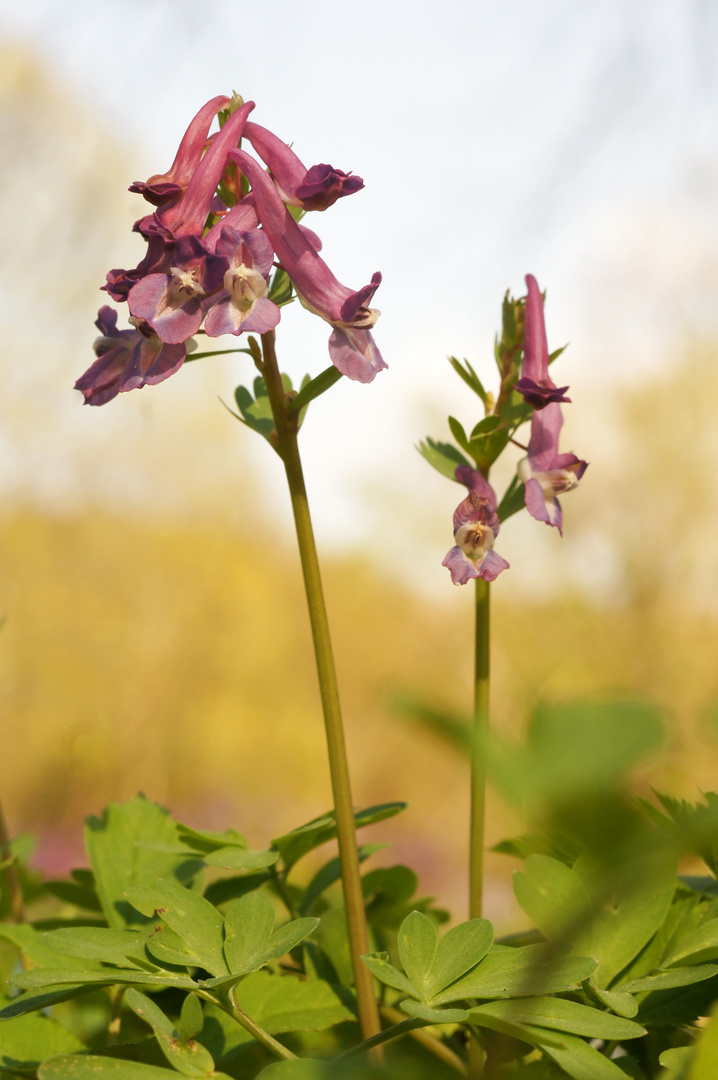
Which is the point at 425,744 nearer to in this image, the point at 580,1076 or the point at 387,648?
the point at 580,1076

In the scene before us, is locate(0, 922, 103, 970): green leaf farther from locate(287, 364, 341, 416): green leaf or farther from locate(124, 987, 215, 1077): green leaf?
locate(287, 364, 341, 416): green leaf

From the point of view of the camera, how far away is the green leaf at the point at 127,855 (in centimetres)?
42

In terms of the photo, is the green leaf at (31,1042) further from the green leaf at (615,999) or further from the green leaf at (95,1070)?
the green leaf at (615,999)

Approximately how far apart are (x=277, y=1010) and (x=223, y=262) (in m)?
0.34

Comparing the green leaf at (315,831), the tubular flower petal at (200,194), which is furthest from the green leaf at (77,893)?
the tubular flower petal at (200,194)

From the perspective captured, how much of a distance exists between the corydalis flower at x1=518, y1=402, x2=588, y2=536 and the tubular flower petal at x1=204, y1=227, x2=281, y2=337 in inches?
6.7

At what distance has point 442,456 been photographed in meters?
0.43

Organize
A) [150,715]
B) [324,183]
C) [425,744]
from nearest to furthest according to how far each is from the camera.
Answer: [425,744] → [324,183] → [150,715]

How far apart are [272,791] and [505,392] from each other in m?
2.92

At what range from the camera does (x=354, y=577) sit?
12.0ft

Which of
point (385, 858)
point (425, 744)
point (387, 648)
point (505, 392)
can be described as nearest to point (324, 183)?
point (505, 392)

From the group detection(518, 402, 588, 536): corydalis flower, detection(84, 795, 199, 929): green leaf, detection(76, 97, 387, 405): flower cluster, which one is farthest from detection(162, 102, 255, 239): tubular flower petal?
detection(84, 795, 199, 929): green leaf

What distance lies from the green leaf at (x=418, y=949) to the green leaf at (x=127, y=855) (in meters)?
0.17

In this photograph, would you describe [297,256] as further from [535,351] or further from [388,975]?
[388,975]
